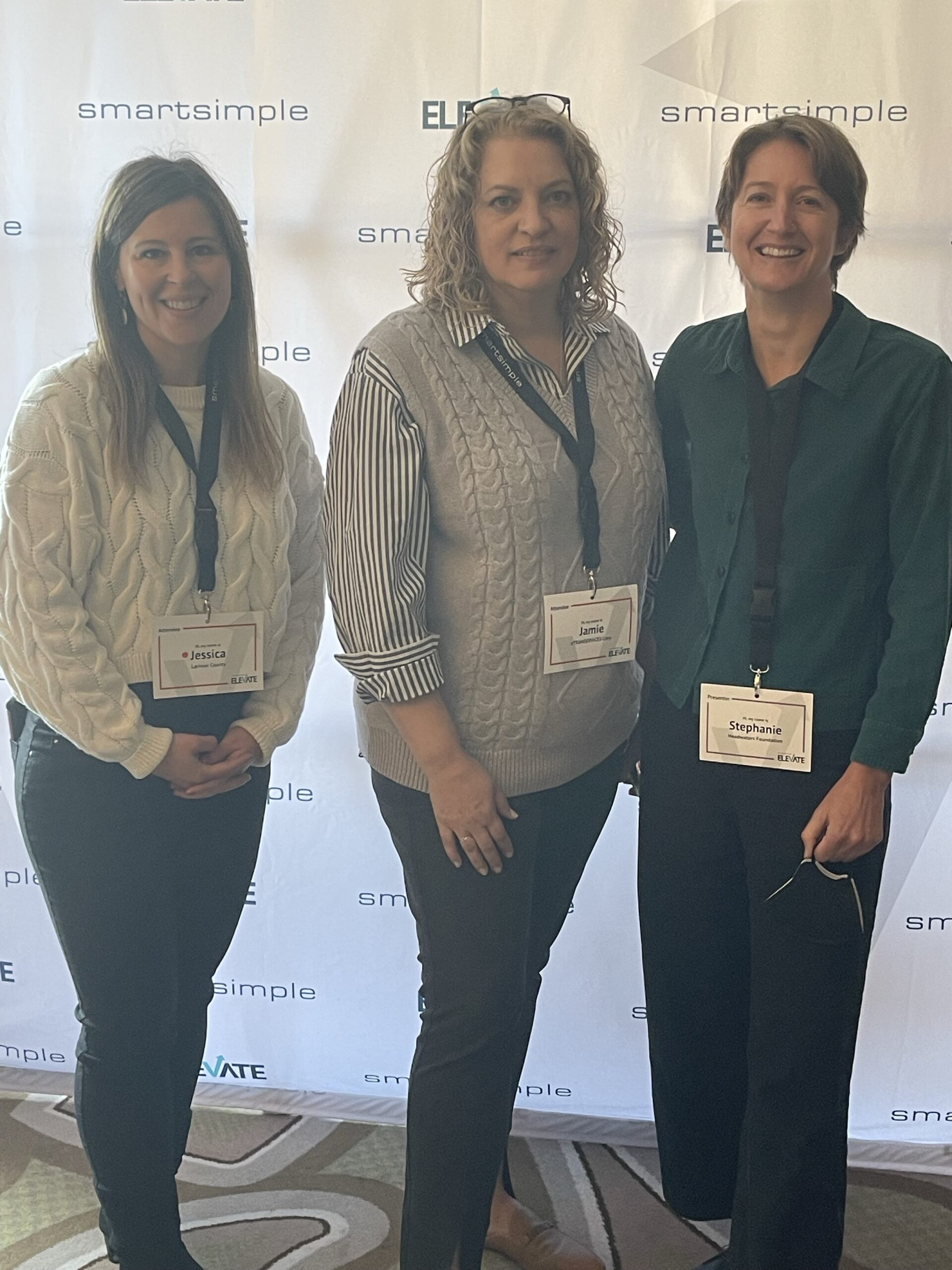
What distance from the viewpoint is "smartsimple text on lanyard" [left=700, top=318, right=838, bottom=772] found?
141cm

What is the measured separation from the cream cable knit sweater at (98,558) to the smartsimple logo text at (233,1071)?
1.10 metres

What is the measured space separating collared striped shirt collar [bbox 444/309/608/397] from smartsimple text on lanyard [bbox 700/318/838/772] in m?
0.23

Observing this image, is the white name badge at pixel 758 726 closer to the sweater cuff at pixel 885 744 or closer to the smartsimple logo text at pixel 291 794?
the sweater cuff at pixel 885 744

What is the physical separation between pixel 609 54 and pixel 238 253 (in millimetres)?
822

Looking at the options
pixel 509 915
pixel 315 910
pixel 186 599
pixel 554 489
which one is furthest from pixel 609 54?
pixel 315 910

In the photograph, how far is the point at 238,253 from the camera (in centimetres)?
157

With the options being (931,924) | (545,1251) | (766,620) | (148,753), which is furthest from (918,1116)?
(148,753)

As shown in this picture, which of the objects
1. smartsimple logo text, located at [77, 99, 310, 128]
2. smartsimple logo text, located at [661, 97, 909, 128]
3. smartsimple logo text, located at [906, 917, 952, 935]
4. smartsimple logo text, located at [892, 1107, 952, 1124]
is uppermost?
smartsimple logo text, located at [77, 99, 310, 128]

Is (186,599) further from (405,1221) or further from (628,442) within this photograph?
(405,1221)

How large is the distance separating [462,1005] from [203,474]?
0.79 meters

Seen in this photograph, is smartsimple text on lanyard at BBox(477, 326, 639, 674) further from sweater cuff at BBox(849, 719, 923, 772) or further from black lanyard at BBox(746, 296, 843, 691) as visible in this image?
sweater cuff at BBox(849, 719, 923, 772)

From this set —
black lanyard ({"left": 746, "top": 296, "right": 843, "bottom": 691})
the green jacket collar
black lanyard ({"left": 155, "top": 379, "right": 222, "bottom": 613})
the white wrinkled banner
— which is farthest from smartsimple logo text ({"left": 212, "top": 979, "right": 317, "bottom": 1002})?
the green jacket collar

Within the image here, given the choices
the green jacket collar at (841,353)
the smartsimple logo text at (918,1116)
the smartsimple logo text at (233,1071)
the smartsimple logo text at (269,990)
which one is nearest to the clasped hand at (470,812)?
the green jacket collar at (841,353)

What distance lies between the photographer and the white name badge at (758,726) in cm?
142
